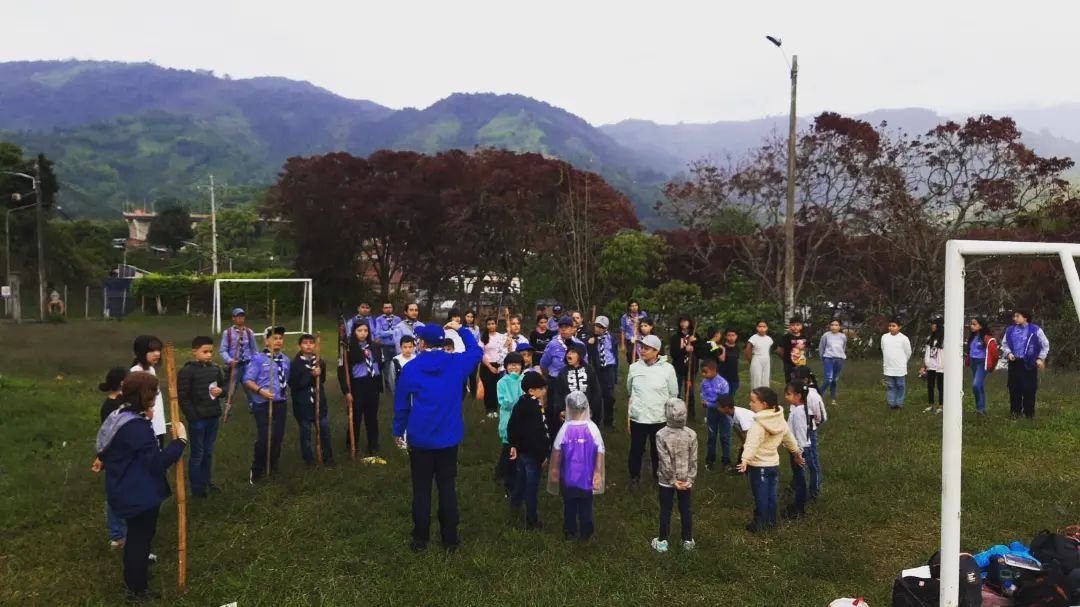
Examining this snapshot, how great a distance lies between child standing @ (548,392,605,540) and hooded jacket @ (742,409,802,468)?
1.42 m

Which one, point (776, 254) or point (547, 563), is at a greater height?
point (776, 254)

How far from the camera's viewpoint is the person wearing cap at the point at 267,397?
7602 mm

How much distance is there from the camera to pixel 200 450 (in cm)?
700

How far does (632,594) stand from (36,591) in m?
4.68

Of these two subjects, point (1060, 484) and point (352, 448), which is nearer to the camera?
point (1060, 484)

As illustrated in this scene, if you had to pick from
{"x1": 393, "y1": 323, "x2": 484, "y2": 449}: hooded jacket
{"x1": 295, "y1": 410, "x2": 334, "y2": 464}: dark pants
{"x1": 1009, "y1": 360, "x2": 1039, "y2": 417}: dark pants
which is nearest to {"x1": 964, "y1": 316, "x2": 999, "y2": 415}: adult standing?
{"x1": 1009, "y1": 360, "x2": 1039, "y2": 417}: dark pants


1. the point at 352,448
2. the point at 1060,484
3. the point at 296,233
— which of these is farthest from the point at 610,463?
the point at 296,233

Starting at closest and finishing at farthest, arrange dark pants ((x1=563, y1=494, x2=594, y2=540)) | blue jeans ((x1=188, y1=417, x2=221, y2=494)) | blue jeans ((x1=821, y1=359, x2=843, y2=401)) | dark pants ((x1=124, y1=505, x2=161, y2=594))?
dark pants ((x1=124, y1=505, x2=161, y2=594)) < dark pants ((x1=563, y1=494, x2=594, y2=540)) < blue jeans ((x1=188, y1=417, x2=221, y2=494)) < blue jeans ((x1=821, y1=359, x2=843, y2=401))

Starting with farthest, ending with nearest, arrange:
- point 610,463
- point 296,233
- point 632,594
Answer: point 296,233
point 610,463
point 632,594

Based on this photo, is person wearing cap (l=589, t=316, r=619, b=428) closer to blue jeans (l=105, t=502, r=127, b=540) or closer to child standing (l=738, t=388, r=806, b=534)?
child standing (l=738, t=388, r=806, b=534)

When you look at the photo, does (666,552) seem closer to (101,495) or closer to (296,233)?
(101,495)

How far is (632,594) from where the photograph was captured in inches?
205

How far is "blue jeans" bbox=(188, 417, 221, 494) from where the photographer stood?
6.92 meters

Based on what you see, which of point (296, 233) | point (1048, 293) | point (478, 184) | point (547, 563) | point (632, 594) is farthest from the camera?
point (296, 233)
